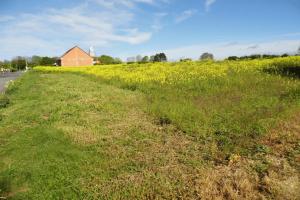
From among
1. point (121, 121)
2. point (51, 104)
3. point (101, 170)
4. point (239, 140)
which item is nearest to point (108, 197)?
point (101, 170)

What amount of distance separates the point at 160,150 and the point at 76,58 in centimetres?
7740

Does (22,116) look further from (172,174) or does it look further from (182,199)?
(182,199)

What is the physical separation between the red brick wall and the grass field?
7102cm

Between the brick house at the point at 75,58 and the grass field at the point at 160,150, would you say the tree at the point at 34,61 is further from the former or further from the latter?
the grass field at the point at 160,150

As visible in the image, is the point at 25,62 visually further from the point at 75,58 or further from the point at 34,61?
the point at 75,58

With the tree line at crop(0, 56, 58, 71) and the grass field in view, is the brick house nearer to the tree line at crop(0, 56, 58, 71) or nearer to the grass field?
the tree line at crop(0, 56, 58, 71)

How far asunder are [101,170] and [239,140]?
3002mm

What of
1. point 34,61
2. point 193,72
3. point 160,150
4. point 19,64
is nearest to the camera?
point 160,150

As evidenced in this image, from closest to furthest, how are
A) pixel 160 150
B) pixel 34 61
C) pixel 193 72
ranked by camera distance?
pixel 160 150, pixel 193 72, pixel 34 61

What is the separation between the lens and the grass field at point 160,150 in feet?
17.4

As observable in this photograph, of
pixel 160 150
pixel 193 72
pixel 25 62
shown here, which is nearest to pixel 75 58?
pixel 25 62

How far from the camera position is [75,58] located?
3194 inches

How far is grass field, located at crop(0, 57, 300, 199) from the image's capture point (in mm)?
5316

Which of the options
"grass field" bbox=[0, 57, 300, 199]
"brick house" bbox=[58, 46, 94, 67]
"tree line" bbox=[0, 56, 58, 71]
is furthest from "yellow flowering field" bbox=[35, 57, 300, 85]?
"tree line" bbox=[0, 56, 58, 71]
